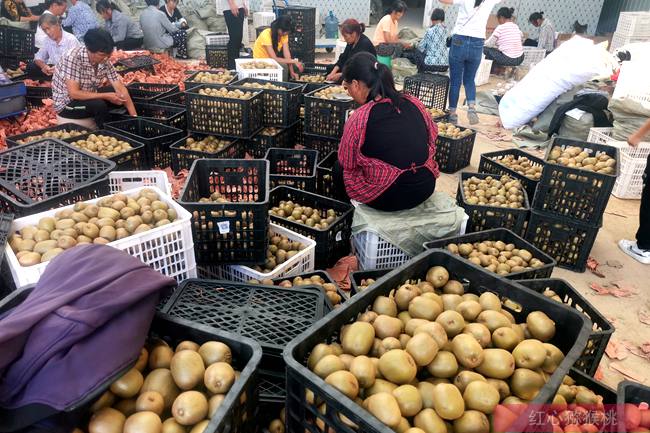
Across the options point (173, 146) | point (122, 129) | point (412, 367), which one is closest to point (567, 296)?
point (412, 367)

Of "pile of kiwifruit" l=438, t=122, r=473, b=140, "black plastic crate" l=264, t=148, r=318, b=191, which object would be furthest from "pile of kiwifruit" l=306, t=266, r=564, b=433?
"pile of kiwifruit" l=438, t=122, r=473, b=140

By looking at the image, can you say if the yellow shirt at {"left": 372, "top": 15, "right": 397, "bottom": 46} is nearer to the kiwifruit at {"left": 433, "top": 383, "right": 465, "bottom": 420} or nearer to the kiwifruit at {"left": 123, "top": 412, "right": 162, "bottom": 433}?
the kiwifruit at {"left": 433, "top": 383, "right": 465, "bottom": 420}

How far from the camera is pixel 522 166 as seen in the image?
15.4ft

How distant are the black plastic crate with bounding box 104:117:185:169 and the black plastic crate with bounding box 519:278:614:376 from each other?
408 centimetres

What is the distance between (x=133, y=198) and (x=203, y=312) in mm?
998

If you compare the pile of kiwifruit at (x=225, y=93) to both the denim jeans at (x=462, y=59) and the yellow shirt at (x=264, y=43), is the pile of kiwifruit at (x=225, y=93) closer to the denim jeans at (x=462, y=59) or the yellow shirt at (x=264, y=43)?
the yellow shirt at (x=264, y=43)

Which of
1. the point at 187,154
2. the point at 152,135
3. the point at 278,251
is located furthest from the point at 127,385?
the point at 152,135

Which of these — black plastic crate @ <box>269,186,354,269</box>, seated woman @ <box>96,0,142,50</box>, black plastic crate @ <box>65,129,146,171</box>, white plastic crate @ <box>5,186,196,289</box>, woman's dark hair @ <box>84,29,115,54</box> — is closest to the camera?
white plastic crate @ <box>5,186,196,289</box>

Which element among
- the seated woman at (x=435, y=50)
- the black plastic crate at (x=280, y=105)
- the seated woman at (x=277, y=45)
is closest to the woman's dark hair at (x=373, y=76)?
the black plastic crate at (x=280, y=105)

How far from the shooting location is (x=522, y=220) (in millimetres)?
3803

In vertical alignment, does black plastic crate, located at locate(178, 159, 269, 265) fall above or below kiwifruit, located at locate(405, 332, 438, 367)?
below

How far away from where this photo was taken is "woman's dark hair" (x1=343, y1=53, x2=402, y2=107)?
11.2ft

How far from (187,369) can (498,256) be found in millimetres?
2420

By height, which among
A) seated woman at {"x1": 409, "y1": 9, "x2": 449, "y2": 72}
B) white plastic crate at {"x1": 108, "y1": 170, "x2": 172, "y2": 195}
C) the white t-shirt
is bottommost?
white plastic crate at {"x1": 108, "y1": 170, "x2": 172, "y2": 195}
